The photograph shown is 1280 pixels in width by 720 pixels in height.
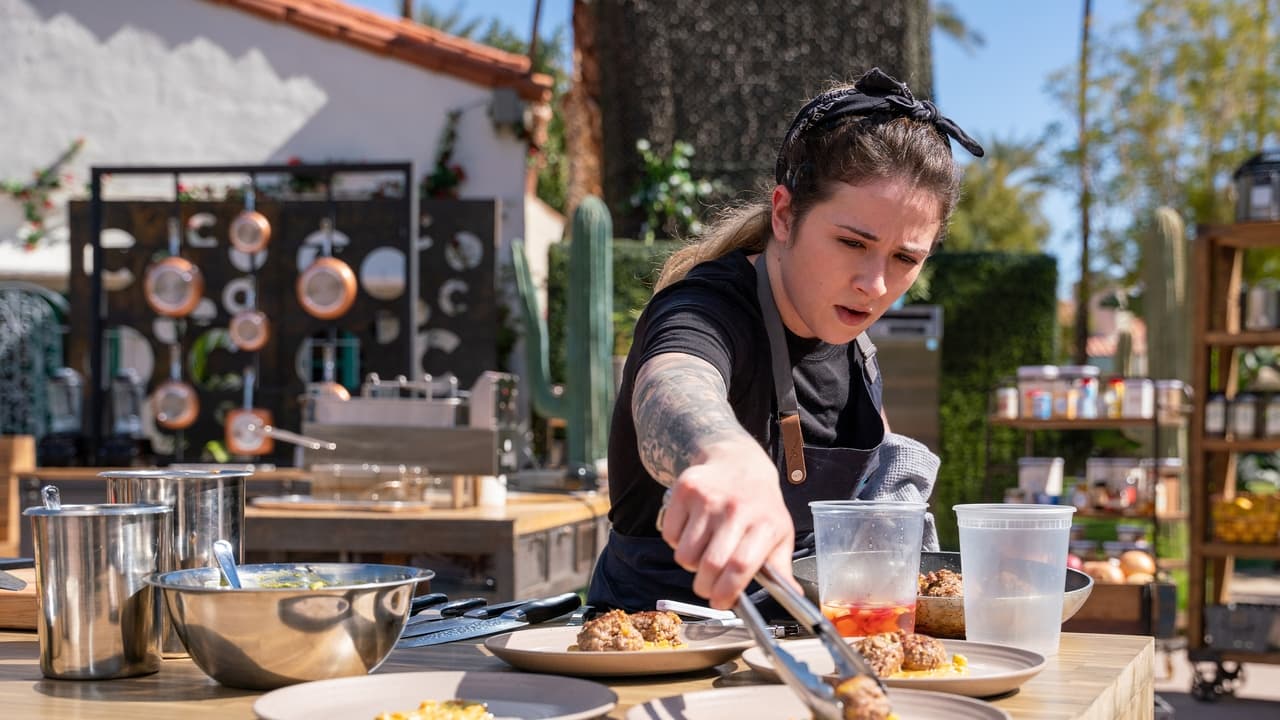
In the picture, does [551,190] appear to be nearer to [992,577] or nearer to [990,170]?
[992,577]

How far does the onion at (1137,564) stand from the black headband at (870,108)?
14.1ft

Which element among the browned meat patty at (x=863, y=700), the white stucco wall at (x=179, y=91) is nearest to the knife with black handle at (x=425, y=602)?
the browned meat patty at (x=863, y=700)

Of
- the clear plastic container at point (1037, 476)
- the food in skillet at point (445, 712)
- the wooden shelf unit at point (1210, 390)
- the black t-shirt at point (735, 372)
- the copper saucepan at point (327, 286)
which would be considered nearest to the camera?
the food in skillet at point (445, 712)

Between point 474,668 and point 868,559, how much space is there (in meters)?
0.43

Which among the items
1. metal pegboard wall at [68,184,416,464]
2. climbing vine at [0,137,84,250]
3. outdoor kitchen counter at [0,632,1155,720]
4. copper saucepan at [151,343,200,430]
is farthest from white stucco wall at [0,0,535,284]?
outdoor kitchen counter at [0,632,1155,720]

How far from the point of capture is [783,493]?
1970 mm

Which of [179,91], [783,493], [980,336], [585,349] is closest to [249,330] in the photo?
[585,349]

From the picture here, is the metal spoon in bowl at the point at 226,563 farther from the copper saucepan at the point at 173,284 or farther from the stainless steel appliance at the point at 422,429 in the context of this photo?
the copper saucepan at the point at 173,284

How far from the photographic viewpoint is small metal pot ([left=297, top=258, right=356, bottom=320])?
24.7ft

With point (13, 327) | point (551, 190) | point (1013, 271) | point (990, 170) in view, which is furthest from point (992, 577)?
point (990, 170)

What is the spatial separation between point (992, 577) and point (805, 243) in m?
0.57

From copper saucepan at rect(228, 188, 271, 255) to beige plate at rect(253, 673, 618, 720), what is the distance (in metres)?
7.00

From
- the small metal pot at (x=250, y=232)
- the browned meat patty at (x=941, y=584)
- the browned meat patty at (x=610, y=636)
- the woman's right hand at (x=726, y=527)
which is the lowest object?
the browned meat patty at (x=610, y=636)

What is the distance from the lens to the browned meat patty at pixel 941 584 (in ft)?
5.18
